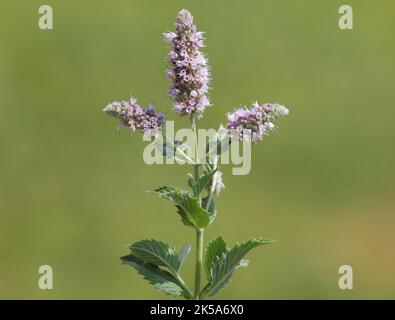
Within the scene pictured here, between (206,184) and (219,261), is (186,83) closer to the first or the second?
(206,184)

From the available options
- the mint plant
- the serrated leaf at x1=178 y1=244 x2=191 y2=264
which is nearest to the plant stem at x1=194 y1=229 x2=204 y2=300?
the mint plant

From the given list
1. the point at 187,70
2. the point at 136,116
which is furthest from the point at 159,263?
the point at 187,70

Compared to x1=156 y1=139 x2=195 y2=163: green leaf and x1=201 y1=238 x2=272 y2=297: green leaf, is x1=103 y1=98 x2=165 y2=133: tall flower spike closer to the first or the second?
x1=156 y1=139 x2=195 y2=163: green leaf

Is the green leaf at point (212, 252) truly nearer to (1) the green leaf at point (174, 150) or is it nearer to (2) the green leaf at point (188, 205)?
(2) the green leaf at point (188, 205)

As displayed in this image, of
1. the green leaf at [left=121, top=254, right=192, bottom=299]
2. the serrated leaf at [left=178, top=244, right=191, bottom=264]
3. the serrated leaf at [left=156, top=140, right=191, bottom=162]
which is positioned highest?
the serrated leaf at [left=156, top=140, right=191, bottom=162]

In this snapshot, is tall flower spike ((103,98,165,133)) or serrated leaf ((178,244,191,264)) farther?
serrated leaf ((178,244,191,264))
